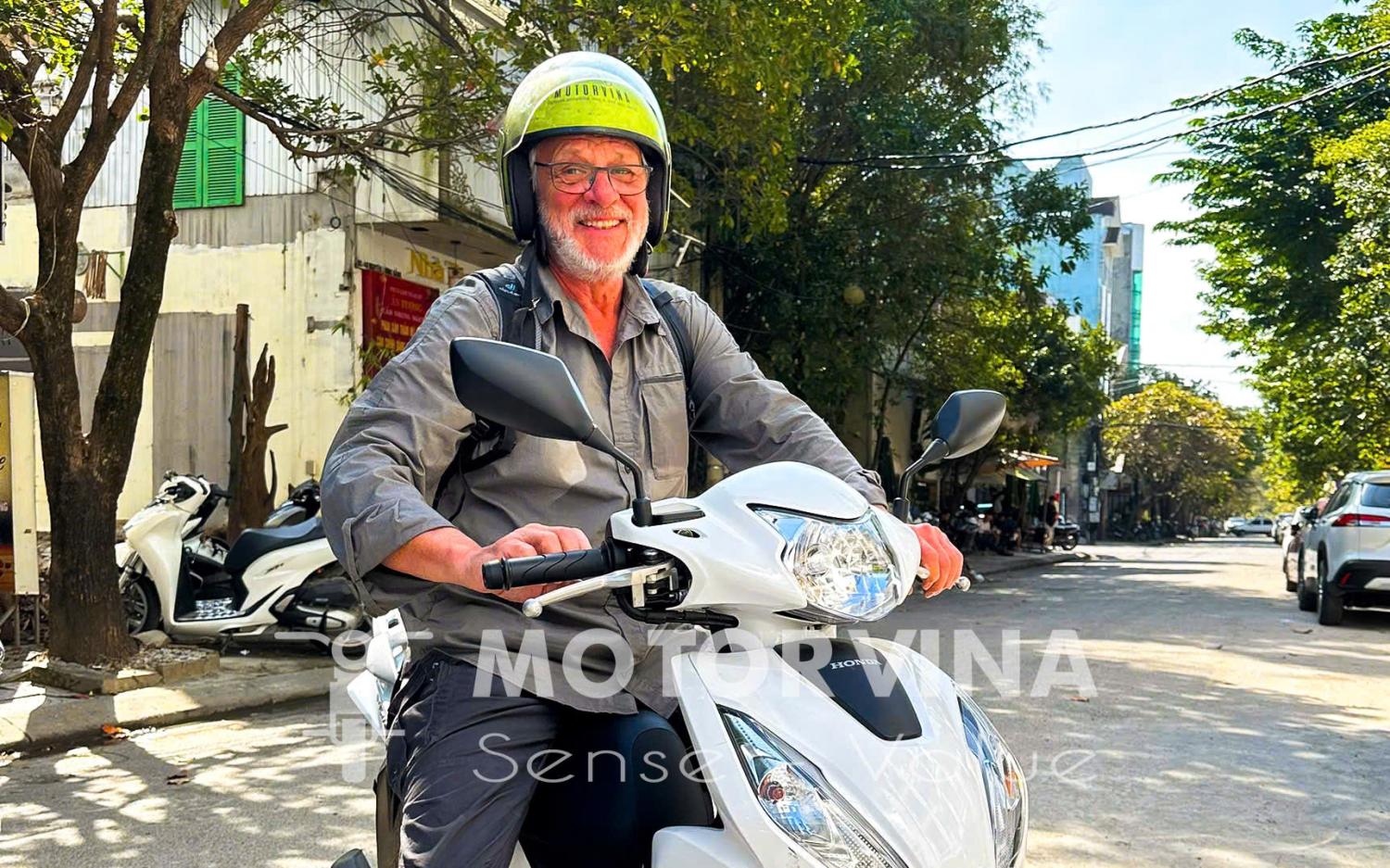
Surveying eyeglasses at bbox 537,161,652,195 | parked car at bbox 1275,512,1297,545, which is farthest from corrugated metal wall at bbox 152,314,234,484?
parked car at bbox 1275,512,1297,545

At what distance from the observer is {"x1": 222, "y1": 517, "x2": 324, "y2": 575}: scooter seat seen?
27.8 ft

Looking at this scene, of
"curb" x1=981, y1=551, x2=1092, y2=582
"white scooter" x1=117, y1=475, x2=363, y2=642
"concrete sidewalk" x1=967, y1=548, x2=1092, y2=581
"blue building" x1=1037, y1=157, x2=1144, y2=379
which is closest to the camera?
"white scooter" x1=117, y1=475, x2=363, y2=642

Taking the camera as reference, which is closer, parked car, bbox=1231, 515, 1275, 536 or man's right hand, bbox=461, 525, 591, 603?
man's right hand, bbox=461, 525, 591, 603

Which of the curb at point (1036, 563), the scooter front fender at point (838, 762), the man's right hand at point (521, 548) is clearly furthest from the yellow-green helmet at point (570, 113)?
the curb at point (1036, 563)

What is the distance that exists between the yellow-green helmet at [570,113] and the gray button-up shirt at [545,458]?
0.48 feet

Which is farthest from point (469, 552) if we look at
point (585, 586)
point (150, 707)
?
point (150, 707)

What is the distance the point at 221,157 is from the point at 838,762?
14.2m

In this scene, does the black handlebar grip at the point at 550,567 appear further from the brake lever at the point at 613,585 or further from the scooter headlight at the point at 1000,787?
the scooter headlight at the point at 1000,787

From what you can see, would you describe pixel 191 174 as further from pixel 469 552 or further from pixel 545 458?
pixel 469 552

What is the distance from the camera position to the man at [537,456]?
Answer: 1.80 m

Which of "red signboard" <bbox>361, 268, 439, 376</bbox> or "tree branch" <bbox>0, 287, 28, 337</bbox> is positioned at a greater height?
"red signboard" <bbox>361, 268, 439, 376</bbox>

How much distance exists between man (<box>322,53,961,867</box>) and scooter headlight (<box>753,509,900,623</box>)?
A: 29 centimetres

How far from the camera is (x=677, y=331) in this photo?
2344 millimetres

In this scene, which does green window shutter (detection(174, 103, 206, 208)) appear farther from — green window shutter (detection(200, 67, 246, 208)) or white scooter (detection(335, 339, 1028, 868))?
white scooter (detection(335, 339, 1028, 868))
